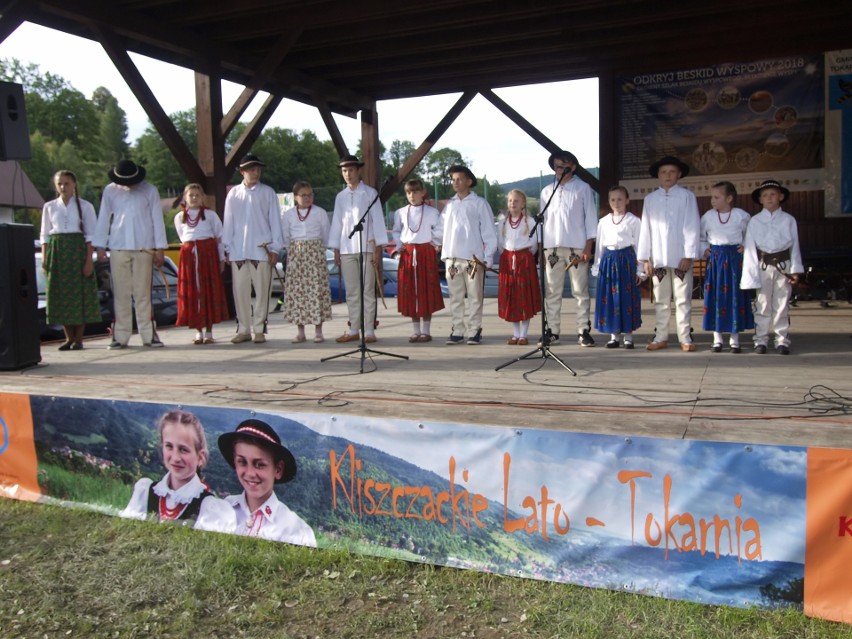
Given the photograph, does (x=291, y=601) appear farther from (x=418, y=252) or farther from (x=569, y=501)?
(x=418, y=252)

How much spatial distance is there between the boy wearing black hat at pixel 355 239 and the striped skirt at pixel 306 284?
0.54 feet

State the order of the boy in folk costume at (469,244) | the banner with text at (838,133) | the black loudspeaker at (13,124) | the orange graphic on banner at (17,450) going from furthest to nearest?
1. the banner with text at (838,133)
2. the boy in folk costume at (469,244)
3. the black loudspeaker at (13,124)
4. the orange graphic on banner at (17,450)

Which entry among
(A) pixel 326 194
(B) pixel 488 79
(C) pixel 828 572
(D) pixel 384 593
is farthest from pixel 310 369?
(A) pixel 326 194

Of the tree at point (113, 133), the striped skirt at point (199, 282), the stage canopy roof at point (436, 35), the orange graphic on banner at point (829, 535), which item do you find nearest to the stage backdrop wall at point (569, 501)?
the orange graphic on banner at point (829, 535)

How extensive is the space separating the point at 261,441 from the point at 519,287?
2.78 m

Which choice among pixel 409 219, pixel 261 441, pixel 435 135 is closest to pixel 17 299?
pixel 261 441

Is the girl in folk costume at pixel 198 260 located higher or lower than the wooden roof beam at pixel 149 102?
lower

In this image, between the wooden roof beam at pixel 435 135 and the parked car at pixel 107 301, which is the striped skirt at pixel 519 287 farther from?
the wooden roof beam at pixel 435 135

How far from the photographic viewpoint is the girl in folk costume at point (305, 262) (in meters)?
6.32

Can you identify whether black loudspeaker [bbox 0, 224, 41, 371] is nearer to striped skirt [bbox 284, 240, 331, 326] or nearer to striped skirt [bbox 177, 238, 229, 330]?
striped skirt [bbox 177, 238, 229, 330]

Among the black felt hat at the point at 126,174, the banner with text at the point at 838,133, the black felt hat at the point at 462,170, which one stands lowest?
the black felt hat at the point at 462,170

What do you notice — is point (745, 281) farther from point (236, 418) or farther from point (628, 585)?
point (236, 418)

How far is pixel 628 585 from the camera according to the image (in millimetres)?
2914

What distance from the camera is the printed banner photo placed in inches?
108
